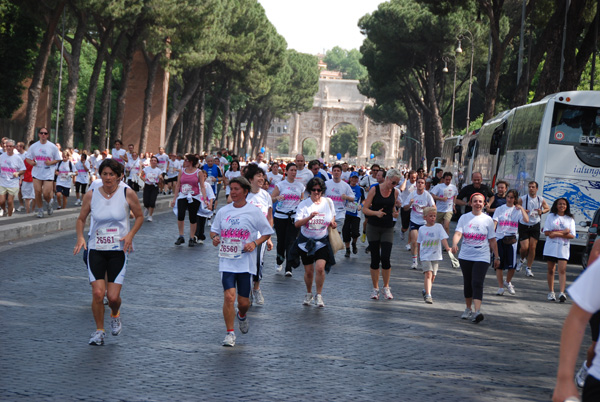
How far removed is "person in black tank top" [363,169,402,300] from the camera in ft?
37.0

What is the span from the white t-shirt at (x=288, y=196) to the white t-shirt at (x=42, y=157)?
718 centimetres

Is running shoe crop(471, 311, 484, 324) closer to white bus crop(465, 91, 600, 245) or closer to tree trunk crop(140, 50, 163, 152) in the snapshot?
white bus crop(465, 91, 600, 245)

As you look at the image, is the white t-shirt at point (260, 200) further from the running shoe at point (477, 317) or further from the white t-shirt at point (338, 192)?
the white t-shirt at point (338, 192)

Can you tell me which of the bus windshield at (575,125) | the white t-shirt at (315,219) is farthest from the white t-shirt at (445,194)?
the white t-shirt at (315,219)

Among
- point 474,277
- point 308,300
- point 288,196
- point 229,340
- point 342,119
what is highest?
point 342,119

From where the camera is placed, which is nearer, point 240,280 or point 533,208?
point 240,280

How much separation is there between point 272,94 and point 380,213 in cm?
7797

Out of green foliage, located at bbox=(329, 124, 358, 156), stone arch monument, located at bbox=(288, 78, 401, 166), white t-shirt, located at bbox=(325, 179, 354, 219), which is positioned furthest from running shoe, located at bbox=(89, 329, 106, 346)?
green foliage, located at bbox=(329, 124, 358, 156)

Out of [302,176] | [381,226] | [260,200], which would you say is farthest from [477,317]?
[302,176]

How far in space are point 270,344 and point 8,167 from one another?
11.6m

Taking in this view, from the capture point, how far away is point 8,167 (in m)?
18.0

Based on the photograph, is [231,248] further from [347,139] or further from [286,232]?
[347,139]

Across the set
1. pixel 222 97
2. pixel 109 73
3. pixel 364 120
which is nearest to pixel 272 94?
pixel 222 97

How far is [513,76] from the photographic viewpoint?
156ft
